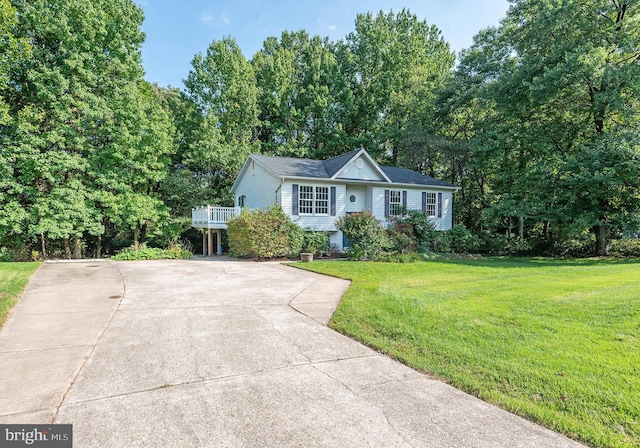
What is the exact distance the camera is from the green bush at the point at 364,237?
1458 centimetres

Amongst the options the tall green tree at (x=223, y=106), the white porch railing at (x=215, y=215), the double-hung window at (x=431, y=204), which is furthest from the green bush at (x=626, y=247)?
the tall green tree at (x=223, y=106)

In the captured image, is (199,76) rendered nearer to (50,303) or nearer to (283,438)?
(50,303)

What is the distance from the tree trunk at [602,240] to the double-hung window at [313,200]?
14.0m

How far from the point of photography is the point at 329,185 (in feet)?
59.4

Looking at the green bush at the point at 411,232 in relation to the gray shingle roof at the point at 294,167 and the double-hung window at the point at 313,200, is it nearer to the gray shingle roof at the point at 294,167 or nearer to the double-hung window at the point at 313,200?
the double-hung window at the point at 313,200

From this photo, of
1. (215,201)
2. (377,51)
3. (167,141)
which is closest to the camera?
(167,141)

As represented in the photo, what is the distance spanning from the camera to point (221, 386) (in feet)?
10.9

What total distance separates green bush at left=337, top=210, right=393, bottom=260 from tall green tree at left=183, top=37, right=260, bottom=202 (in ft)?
42.1

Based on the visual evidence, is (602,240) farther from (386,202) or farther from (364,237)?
(364,237)

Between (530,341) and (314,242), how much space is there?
1243 centimetres

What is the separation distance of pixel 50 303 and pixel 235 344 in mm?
4553

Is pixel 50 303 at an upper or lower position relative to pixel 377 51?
lower

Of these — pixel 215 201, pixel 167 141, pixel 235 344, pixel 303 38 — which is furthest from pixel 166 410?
pixel 303 38

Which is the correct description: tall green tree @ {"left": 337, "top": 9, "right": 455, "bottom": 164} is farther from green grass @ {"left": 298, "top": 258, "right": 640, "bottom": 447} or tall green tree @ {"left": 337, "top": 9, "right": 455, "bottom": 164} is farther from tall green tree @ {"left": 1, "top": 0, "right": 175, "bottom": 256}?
green grass @ {"left": 298, "top": 258, "right": 640, "bottom": 447}
